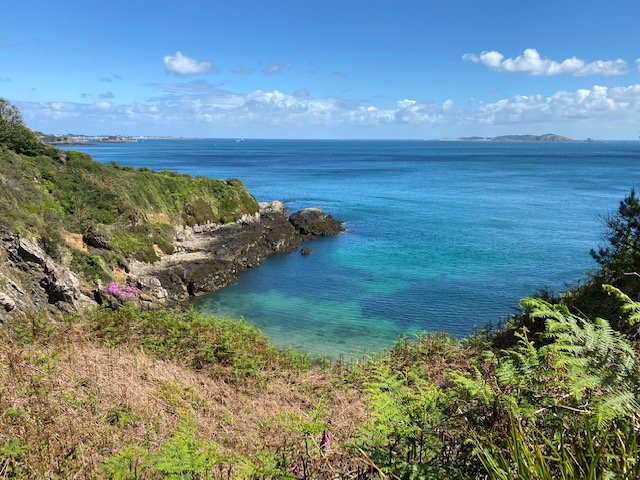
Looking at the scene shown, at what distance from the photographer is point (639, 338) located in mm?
6449

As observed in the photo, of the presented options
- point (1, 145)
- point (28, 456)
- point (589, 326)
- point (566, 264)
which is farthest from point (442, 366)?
point (1, 145)

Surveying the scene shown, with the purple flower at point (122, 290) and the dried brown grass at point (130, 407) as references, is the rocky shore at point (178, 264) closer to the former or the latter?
the purple flower at point (122, 290)

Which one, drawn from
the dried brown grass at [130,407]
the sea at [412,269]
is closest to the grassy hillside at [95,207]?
the sea at [412,269]

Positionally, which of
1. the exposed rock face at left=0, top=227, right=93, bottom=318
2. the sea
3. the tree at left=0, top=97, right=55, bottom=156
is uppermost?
the tree at left=0, top=97, right=55, bottom=156

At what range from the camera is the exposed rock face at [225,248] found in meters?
25.5

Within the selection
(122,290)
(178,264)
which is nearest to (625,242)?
(122,290)

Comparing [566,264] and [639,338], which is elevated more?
[639,338]

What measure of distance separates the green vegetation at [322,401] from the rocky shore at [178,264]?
8650 millimetres

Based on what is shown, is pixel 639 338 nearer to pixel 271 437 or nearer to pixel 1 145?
pixel 271 437

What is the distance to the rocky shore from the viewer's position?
1748cm

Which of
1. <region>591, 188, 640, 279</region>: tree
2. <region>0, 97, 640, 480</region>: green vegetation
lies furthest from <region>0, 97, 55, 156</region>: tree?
<region>591, 188, 640, 279</region>: tree

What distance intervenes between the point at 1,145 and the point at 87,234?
1008cm

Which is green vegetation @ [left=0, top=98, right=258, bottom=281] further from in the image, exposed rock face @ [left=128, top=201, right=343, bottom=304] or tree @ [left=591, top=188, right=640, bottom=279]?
tree @ [left=591, top=188, right=640, bottom=279]

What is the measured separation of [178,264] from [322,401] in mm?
21663
